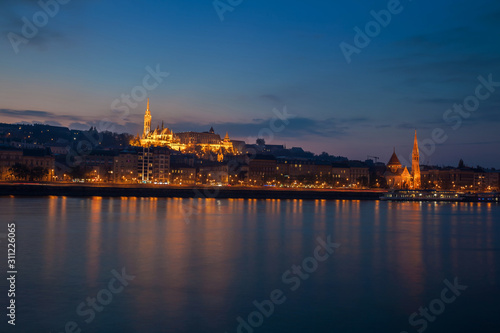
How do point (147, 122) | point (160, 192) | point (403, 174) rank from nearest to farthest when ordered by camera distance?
point (160, 192)
point (403, 174)
point (147, 122)

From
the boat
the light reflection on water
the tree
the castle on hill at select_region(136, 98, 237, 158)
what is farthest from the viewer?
the castle on hill at select_region(136, 98, 237, 158)

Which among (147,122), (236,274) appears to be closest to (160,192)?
(236,274)

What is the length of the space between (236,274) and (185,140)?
5008 inches

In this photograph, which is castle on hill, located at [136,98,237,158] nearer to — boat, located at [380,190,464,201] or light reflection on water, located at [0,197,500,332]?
boat, located at [380,190,464,201]

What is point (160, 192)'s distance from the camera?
5431 cm

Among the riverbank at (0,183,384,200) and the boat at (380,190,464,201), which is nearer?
the riverbank at (0,183,384,200)

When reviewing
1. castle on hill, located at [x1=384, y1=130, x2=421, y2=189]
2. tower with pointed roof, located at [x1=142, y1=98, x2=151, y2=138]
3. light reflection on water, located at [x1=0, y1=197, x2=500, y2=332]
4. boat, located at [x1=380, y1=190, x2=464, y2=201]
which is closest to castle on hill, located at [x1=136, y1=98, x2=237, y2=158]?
tower with pointed roof, located at [x1=142, y1=98, x2=151, y2=138]

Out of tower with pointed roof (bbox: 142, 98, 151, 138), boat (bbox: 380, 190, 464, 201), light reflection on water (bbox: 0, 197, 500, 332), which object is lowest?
light reflection on water (bbox: 0, 197, 500, 332)

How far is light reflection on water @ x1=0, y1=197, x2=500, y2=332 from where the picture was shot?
9.21 meters

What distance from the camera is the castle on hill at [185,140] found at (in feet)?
422

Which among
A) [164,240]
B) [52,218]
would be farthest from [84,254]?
[52,218]

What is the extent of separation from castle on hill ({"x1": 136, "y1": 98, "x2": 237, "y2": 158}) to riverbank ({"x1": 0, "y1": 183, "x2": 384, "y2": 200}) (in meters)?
63.8

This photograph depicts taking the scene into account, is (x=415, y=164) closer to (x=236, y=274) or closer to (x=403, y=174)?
(x=403, y=174)

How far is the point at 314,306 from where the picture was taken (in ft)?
33.2
